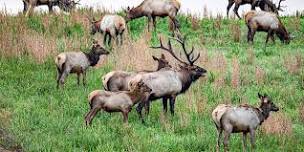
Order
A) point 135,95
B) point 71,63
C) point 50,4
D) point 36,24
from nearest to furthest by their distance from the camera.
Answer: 1. point 135,95
2. point 71,63
3. point 36,24
4. point 50,4

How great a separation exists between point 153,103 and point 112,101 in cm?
252

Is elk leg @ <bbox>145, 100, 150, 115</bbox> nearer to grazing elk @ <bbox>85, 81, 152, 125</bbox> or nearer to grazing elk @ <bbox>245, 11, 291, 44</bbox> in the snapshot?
grazing elk @ <bbox>85, 81, 152, 125</bbox>

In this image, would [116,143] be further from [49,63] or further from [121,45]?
[121,45]

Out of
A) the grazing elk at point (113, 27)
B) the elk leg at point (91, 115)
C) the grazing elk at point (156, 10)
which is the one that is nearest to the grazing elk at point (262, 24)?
the grazing elk at point (156, 10)

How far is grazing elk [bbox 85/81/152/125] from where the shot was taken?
34.2ft

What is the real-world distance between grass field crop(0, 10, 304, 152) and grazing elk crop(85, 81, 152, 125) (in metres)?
0.23

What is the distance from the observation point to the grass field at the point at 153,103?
392 inches

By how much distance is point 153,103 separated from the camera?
12.9m

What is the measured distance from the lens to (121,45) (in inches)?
688

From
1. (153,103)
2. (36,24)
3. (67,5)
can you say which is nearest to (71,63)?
(153,103)

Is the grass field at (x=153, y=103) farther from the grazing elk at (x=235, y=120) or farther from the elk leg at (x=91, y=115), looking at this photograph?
the grazing elk at (x=235, y=120)

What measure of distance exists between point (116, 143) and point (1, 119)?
2019 millimetres

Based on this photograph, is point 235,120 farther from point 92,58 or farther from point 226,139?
point 92,58

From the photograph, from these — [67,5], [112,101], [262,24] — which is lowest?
[112,101]
